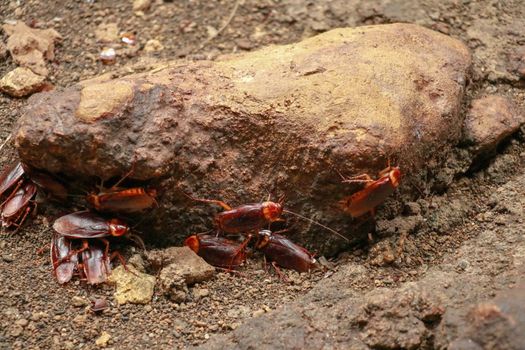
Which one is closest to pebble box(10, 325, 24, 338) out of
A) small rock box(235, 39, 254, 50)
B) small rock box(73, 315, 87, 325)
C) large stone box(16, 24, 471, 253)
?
small rock box(73, 315, 87, 325)

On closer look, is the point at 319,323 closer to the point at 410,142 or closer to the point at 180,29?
the point at 410,142

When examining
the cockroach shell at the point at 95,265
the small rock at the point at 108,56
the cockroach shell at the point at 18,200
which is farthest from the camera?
the small rock at the point at 108,56

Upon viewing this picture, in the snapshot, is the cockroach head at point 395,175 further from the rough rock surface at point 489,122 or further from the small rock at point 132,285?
the small rock at point 132,285

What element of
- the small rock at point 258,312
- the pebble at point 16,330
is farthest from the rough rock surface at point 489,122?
the pebble at point 16,330

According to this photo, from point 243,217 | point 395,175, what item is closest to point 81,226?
point 243,217

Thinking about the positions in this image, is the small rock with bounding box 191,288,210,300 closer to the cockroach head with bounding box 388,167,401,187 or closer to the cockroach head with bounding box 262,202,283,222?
the cockroach head with bounding box 262,202,283,222

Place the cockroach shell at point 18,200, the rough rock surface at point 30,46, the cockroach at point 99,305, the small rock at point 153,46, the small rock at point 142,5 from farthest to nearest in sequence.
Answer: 1. the small rock at point 142,5
2. the small rock at point 153,46
3. the rough rock surface at point 30,46
4. the cockroach shell at point 18,200
5. the cockroach at point 99,305

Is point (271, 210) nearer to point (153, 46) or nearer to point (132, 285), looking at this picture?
point (132, 285)
